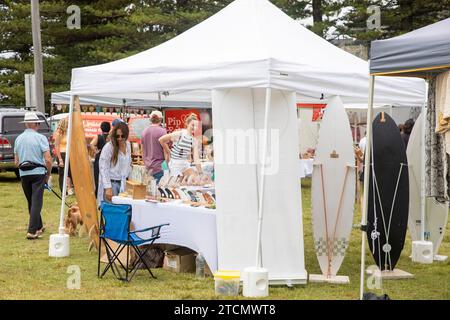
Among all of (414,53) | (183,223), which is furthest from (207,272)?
(414,53)

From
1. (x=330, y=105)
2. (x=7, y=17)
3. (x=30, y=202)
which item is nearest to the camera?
(x=330, y=105)

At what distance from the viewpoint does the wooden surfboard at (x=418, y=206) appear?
9195 mm

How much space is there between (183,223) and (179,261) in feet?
1.45

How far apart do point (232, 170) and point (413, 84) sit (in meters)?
2.47

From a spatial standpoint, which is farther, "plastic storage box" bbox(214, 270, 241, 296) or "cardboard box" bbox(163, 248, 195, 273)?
"cardboard box" bbox(163, 248, 195, 273)

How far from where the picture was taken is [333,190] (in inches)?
321

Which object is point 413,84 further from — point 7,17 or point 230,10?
point 7,17

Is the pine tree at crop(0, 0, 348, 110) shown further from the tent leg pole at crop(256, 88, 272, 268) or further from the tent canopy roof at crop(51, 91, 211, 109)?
the tent leg pole at crop(256, 88, 272, 268)

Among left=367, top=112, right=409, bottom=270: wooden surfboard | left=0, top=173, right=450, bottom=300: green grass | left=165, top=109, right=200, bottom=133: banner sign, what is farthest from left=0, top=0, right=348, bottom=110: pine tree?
left=367, top=112, right=409, bottom=270: wooden surfboard

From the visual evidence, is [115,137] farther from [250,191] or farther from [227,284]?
[227,284]

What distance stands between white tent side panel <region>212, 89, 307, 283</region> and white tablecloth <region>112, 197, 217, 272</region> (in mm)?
226

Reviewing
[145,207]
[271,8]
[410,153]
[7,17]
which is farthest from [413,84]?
[7,17]

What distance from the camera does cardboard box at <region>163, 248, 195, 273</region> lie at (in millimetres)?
8305

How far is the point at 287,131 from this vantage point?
761 cm
